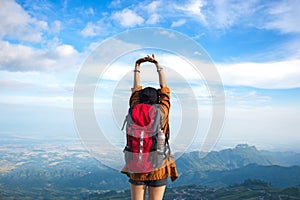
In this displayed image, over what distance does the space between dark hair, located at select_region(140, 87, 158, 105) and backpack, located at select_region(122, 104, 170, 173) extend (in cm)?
14

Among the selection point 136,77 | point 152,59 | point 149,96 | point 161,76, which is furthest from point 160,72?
point 149,96

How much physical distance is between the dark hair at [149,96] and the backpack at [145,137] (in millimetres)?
142

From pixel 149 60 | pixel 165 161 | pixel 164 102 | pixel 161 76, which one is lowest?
pixel 165 161

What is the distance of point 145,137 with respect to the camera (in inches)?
232

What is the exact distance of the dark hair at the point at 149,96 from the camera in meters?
6.10

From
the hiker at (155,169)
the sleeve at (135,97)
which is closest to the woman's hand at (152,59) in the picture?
the hiker at (155,169)

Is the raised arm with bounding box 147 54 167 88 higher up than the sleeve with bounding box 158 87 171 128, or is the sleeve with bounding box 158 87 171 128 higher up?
the raised arm with bounding box 147 54 167 88

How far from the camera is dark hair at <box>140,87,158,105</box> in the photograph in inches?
240

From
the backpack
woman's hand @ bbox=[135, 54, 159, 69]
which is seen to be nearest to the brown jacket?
the backpack

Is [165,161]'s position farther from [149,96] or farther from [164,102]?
[149,96]

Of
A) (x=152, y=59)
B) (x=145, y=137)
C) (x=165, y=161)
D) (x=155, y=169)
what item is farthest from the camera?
(x=152, y=59)

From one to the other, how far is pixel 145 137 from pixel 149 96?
2.78ft

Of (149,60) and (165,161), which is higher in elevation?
(149,60)

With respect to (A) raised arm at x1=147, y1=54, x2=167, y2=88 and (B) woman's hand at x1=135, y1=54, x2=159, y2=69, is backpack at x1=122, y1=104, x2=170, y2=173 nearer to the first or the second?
(A) raised arm at x1=147, y1=54, x2=167, y2=88
